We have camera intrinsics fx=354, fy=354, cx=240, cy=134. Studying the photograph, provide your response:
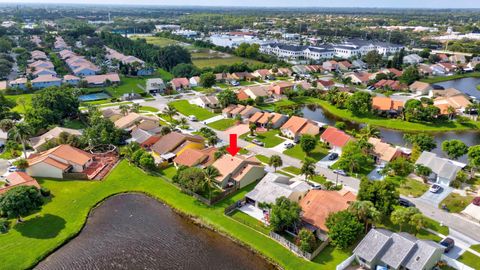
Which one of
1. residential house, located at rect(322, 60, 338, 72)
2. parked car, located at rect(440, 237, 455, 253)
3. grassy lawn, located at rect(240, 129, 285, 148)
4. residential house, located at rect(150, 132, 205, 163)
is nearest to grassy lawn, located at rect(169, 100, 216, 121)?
grassy lawn, located at rect(240, 129, 285, 148)

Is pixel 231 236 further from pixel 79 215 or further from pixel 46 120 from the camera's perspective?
pixel 46 120

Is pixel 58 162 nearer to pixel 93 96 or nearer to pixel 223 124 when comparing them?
pixel 223 124

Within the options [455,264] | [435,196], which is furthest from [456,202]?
[455,264]

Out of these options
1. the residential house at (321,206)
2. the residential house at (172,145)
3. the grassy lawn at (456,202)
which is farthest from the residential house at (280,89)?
the residential house at (321,206)

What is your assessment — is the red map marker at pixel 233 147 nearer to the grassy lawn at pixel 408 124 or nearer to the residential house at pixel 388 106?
the grassy lawn at pixel 408 124

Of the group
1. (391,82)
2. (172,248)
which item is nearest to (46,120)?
(172,248)
